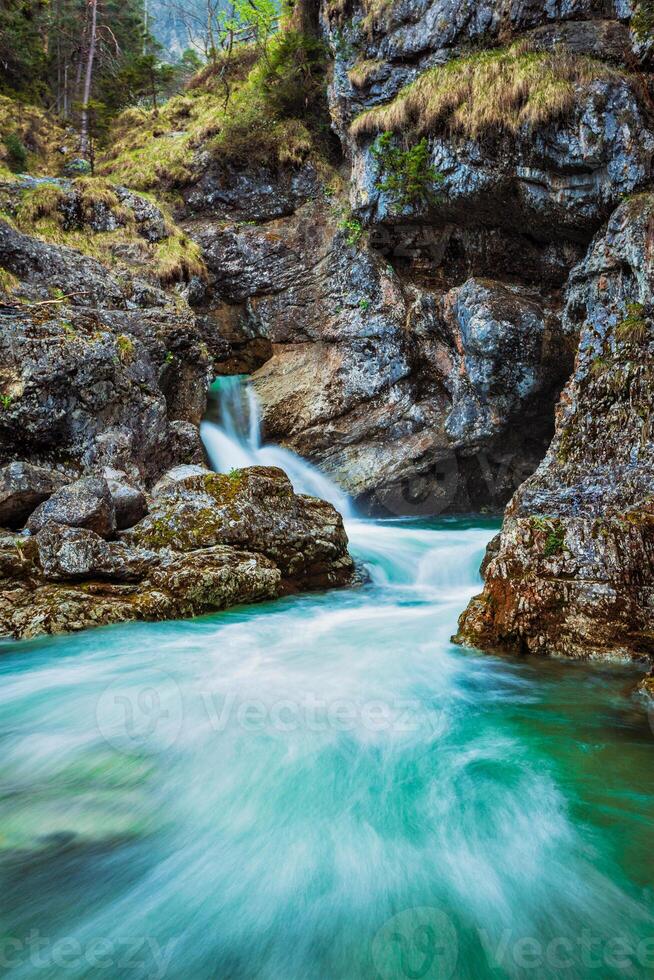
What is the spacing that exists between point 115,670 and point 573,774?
3.53m

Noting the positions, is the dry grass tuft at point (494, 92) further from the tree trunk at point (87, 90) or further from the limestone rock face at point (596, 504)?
the tree trunk at point (87, 90)

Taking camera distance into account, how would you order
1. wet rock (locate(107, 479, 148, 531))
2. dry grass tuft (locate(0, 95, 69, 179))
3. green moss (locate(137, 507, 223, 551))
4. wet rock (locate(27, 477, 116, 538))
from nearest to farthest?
wet rock (locate(27, 477, 116, 538)), green moss (locate(137, 507, 223, 551)), wet rock (locate(107, 479, 148, 531)), dry grass tuft (locate(0, 95, 69, 179))

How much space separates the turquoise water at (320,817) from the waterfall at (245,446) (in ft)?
26.4

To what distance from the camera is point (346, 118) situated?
14.0 m

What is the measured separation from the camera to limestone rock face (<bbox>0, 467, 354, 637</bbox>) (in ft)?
18.4

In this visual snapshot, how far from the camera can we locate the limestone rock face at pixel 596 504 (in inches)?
179

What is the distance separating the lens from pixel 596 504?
6.46m

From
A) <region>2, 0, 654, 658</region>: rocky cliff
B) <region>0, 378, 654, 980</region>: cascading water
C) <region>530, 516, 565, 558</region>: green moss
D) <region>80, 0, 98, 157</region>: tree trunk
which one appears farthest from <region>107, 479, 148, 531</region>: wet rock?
<region>80, 0, 98, 157</region>: tree trunk

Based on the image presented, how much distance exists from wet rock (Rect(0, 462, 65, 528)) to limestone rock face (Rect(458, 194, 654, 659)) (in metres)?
5.22

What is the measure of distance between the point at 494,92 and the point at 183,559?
36.3 ft

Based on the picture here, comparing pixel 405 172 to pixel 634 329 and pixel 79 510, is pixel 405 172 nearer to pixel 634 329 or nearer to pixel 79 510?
pixel 634 329

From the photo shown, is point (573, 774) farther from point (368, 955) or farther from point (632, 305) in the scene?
point (632, 305)

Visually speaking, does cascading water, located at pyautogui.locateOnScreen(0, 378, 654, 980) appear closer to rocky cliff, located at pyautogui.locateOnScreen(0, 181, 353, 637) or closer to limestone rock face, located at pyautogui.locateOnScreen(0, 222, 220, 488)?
rocky cliff, located at pyautogui.locateOnScreen(0, 181, 353, 637)

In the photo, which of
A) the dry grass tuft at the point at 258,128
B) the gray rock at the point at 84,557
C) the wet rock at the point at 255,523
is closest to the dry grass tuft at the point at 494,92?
the dry grass tuft at the point at 258,128
